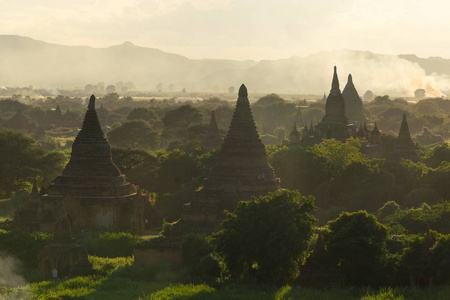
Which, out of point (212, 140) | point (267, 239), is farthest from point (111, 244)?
point (212, 140)

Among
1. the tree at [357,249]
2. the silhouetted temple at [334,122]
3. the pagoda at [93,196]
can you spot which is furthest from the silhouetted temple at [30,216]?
the silhouetted temple at [334,122]

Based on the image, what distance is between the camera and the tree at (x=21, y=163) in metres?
69.2

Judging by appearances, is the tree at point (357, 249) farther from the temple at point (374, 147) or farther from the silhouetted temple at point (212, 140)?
the silhouetted temple at point (212, 140)

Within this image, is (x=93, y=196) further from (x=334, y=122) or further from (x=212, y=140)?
(x=334, y=122)

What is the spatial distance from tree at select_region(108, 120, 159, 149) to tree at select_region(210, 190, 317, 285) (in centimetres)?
7550

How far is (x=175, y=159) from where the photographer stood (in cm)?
6419

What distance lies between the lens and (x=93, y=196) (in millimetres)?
48594

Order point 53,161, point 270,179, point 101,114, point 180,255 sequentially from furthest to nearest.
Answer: point 101,114, point 53,161, point 270,179, point 180,255

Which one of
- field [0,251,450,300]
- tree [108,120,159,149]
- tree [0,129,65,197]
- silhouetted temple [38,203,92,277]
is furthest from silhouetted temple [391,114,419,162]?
tree [108,120,159,149]

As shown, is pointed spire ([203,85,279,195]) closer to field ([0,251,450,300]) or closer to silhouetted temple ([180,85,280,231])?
silhouetted temple ([180,85,280,231])

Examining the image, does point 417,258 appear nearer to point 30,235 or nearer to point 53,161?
point 30,235

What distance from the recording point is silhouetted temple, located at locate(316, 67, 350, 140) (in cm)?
7875

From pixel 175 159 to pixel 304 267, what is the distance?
2766 cm

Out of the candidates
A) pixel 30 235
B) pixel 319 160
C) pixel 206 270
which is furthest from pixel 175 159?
pixel 206 270
